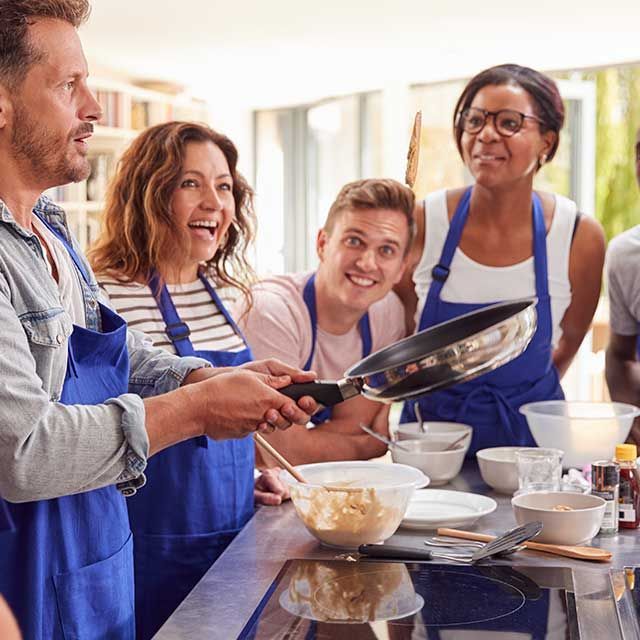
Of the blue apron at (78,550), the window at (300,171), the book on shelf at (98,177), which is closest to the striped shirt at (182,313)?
the blue apron at (78,550)

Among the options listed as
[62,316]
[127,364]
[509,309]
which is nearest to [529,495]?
[509,309]

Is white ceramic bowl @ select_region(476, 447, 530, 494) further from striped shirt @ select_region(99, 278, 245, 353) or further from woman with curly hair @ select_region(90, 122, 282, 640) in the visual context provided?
striped shirt @ select_region(99, 278, 245, 353)

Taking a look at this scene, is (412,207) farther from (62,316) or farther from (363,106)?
(363,106)

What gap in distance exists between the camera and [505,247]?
7.98 ft

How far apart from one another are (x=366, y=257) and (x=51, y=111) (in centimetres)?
118

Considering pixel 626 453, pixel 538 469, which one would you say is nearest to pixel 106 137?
pixel 538 469

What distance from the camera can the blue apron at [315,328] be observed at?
7.73ft

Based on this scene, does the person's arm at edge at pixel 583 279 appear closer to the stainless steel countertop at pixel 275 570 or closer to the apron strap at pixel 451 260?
the apron strap at pixel 451 260

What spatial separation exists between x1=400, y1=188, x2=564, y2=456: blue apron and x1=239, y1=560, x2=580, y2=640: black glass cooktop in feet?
2.62

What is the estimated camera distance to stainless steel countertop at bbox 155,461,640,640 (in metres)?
1.27

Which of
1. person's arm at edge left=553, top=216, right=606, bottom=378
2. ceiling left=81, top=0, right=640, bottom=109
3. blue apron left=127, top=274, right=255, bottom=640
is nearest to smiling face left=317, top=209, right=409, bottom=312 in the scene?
person's arm at edge left=553, top=216, right=606, bottom=378

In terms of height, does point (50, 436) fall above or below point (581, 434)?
above

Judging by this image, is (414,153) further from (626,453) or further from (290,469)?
(626,453)

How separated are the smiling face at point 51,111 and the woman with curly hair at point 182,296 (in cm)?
63
